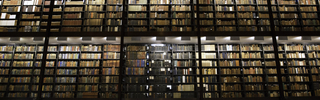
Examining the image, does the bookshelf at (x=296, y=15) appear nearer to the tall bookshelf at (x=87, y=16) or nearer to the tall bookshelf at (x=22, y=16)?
the tall bookshelf at (x=87, y=16)

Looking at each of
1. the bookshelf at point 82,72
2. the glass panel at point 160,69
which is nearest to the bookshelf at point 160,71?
the glass panel at point 160,69

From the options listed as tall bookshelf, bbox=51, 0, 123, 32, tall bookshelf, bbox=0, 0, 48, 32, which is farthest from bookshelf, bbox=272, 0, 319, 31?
tall bookshelf, bbox=0, 0, 48, 32

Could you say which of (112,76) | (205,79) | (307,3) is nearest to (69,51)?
(112,76)

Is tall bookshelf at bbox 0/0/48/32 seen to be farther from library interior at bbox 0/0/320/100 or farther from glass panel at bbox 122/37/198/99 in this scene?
glass panel at bbox 122/37/198/99

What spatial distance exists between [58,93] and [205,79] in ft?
12.2

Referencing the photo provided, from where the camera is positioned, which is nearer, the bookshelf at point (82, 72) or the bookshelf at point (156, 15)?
the bookshelf at point (156, 15)

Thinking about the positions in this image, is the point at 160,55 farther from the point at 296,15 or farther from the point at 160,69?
the point at 296,15

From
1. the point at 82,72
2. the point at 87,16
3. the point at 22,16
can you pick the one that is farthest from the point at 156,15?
the point at 22,16

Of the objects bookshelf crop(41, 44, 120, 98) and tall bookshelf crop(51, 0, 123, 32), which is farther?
bookshelf crop(41, 44, 120, 98)

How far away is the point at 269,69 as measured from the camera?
4.46m

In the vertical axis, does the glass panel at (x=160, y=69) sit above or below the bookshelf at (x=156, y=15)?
below

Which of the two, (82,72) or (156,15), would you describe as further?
(82,72)

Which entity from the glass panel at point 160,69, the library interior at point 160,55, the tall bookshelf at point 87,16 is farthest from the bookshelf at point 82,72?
the tall bookshelf at point 87,16

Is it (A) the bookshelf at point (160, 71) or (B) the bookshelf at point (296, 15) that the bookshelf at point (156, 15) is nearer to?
(B) the bookshelf at point (296, 15)
